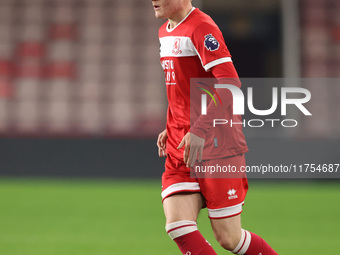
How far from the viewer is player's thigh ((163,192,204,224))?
2957 millimetres

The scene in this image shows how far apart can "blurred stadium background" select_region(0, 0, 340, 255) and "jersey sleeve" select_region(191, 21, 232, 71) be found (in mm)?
3090

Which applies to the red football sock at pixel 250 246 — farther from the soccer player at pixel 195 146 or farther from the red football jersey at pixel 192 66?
the red football jersey at pixel 192 66

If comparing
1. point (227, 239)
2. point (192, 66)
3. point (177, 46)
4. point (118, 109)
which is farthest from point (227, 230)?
point (118, 109)

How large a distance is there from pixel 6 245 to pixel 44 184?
13.4 feet

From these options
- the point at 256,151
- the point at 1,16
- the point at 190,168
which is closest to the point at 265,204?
the point at 256,151

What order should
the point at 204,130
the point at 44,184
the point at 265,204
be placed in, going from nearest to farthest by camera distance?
the point at 204,130 < the point at 265,204 < the point at 44,184

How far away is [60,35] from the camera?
11.2m

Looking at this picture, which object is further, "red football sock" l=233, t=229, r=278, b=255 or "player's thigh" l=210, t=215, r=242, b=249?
"red football sock" l=233, t=229, r=278, b=255

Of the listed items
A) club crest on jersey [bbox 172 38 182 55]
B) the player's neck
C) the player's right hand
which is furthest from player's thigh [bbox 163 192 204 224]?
the player's neck

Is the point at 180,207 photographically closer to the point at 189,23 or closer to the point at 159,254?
the point at 189,23

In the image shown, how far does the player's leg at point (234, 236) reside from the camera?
9.91ft

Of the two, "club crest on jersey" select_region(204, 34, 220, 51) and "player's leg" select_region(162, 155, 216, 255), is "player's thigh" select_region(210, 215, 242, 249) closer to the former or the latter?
"player's leg" select_region(162, 155, 216, 255)

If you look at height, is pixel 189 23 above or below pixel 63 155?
above

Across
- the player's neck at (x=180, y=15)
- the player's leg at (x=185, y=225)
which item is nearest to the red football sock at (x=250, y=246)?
the player's leg at (x=185, y=225)
